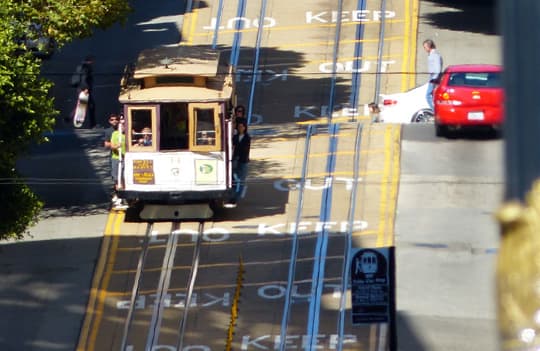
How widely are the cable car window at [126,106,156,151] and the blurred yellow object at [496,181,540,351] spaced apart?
1926 centimetres

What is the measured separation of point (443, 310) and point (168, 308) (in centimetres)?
429

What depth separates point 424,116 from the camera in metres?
25.3

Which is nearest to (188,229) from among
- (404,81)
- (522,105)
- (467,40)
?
(404,81)

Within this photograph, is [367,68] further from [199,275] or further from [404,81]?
[199,275]

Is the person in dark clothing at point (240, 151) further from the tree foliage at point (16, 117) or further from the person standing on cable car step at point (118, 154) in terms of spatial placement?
the tree foliage at point (16, 117)

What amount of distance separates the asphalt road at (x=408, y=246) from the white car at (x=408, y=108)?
329mm

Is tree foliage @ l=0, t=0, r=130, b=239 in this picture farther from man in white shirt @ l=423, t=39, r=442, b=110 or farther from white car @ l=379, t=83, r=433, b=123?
man in white shirt @ l=423, t=39, r=442, b=110

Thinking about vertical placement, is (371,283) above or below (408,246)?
below

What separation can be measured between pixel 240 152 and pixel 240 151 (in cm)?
5

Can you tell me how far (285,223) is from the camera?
21578 mm

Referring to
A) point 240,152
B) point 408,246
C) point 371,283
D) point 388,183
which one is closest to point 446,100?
point 388,183

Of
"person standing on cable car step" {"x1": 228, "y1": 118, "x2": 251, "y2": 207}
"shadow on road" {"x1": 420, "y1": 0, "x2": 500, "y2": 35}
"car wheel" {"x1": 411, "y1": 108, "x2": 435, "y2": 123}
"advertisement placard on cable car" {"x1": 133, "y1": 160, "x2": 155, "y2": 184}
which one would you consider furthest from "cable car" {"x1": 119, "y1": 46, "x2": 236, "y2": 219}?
"shadow on road" {"x1": 420, "y1": 0, "x2": 500, "y2": 35}

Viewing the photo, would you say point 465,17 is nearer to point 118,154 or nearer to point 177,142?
Answer: point 177,142

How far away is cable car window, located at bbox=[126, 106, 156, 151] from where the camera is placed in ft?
68.6
